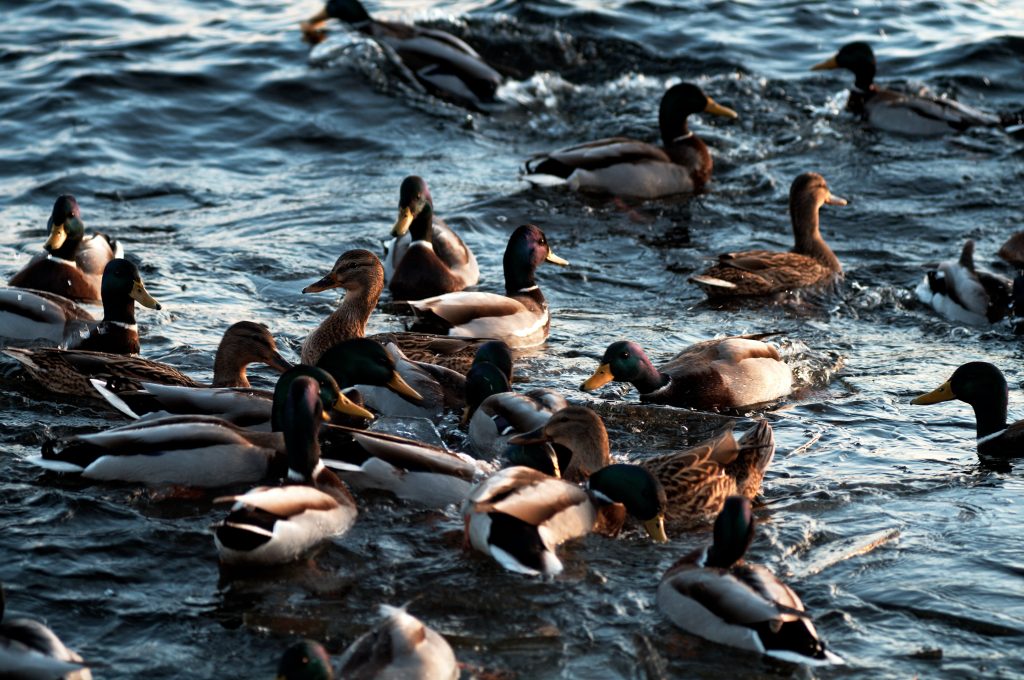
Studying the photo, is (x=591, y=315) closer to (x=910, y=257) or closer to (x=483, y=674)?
(x=910, y=257)

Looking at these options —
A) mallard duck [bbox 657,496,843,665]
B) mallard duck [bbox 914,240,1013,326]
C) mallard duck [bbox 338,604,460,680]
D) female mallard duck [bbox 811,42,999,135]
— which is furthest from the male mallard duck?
female mallard duck [bbox 811,42,999,135]

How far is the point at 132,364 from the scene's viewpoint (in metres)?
8.03

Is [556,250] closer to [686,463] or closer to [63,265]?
[63,265]

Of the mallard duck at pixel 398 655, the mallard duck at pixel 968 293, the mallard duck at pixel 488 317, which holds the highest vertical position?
the mallard duck at pixel 398 655

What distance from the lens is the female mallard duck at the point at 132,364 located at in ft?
26.3

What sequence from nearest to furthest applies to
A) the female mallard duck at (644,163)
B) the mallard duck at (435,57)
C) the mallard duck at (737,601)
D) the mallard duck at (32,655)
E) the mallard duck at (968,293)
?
1. the mallard duck at (32,655)
2. the mallard duck at (737,601)
3. the mallard duck at (968,293)
4. the female mallard duck at (644,163)
5. the mallard duck at (435,57)

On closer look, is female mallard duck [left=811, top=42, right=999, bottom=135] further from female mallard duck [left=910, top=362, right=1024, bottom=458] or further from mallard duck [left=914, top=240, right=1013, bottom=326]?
female mallard duck [left=910, top=362, right=1024, bottom=458]

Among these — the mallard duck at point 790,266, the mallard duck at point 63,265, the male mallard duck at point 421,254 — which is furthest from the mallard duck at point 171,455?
the mallard duck at point 790,266

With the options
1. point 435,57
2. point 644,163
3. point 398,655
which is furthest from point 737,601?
point 435,57

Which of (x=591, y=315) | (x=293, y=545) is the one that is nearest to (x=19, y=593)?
(x=293, y=545)

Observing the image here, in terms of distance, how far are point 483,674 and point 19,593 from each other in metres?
1.88

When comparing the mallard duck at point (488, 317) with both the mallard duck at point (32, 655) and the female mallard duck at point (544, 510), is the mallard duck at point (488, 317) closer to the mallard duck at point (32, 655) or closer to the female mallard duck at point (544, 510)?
the female mallard duck at point (544, 510)

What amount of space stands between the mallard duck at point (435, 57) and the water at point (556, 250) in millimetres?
278

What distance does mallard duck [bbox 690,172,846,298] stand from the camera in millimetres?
10812
